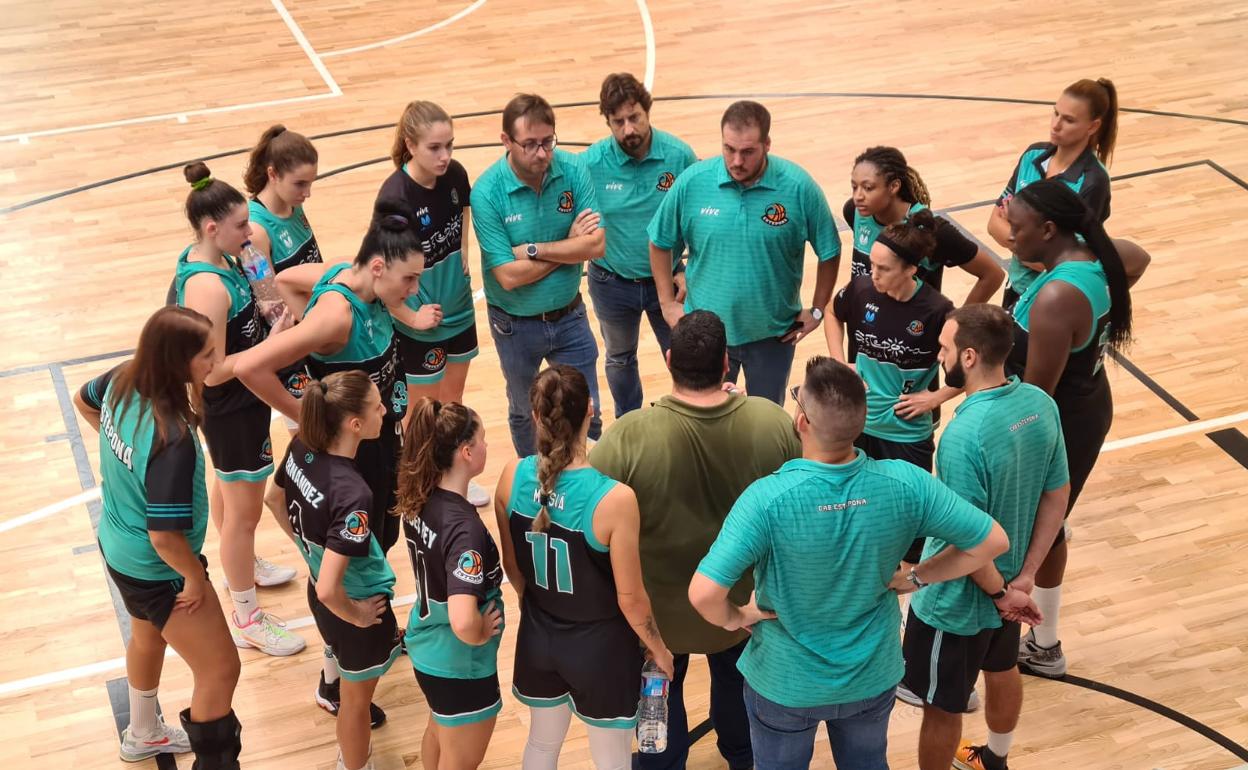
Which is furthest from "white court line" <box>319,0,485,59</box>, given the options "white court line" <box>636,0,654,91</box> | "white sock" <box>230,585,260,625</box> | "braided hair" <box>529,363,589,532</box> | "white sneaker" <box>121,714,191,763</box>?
"braided hair" <box>529,363,589,532</box>

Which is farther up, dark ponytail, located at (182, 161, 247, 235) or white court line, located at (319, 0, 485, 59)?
dark ponytail, located at (182, 161, 247, 235)

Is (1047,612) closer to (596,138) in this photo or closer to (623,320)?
(623,320)

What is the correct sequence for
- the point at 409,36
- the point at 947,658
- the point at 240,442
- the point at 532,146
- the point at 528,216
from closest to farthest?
the point at 947,658, the point at 240,442, the point at 532,146, the point at 528,216, the point at 409,36

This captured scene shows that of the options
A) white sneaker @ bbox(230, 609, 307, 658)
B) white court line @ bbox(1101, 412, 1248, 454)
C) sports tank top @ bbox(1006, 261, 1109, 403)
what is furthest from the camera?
white court line @ bbox(1101, 412, 1248, 454)

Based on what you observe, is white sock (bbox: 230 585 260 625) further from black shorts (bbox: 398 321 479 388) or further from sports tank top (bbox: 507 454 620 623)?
sports tank top (bbox: 507 454 620 623)

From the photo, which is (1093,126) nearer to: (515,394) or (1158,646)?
(1158,646)

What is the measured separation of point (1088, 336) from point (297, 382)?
3076 mm

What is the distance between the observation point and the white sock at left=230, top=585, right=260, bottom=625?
17.2 ft

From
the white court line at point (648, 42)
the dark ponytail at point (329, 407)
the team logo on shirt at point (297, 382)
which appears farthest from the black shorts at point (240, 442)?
the white court line at point (648, 42)

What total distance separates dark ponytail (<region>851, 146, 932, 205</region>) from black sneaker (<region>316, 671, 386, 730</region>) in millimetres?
2944

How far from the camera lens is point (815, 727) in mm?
3652

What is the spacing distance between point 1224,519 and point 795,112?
5463 millimetres

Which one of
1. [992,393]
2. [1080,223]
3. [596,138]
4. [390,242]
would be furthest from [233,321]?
[596,138]

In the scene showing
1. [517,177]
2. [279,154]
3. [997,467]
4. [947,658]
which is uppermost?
[279,154]
